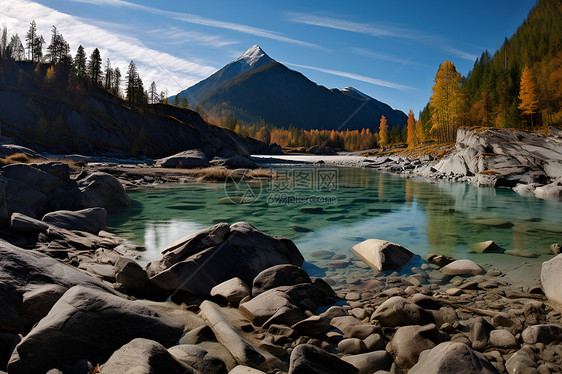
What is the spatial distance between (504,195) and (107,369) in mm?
25880

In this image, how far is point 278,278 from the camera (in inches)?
237

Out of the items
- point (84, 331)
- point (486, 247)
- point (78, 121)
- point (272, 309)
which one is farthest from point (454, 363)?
point (78, 121)

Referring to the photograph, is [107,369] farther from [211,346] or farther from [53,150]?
[53,150]

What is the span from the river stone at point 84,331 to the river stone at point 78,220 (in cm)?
664

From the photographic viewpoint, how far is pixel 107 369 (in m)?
3.06

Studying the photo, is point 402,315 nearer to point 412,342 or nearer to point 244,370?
point 412,342

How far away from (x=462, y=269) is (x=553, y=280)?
1754 millimetres

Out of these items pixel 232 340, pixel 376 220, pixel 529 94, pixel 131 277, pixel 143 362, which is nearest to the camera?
pixel 143 362

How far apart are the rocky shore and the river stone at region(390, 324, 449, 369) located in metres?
0.01

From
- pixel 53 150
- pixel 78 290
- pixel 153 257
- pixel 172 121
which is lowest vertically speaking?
pixel 153 257

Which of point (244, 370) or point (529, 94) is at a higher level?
point (529, 94)

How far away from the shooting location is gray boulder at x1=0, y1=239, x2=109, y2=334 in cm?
393

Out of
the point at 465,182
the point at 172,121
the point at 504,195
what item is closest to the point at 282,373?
the point at 504,195

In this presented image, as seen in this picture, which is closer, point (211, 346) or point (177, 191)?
point (211, 346)
